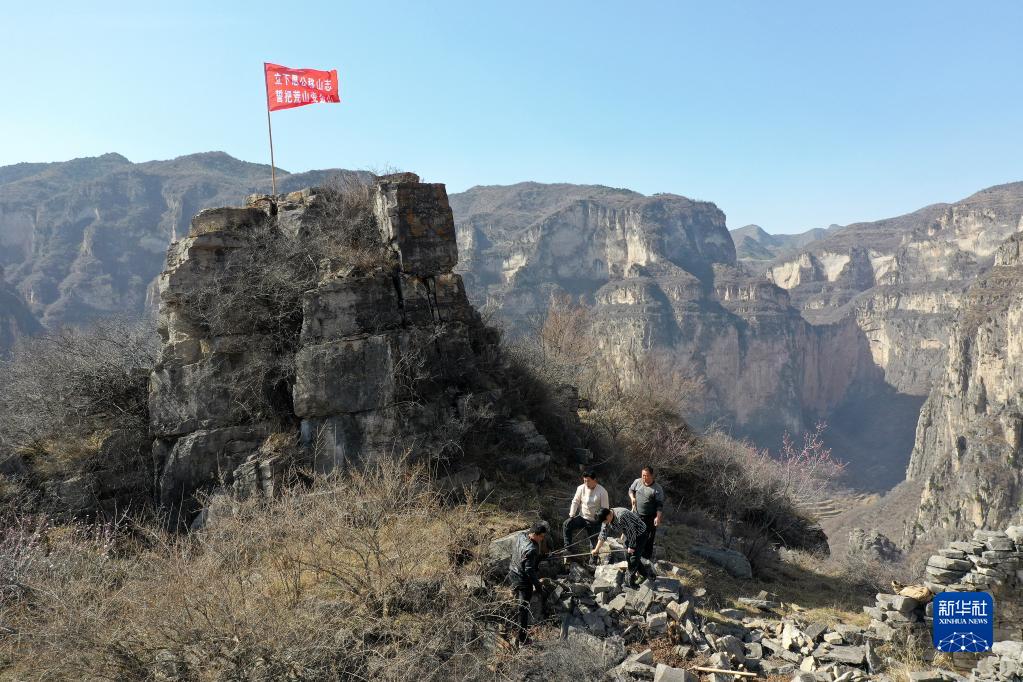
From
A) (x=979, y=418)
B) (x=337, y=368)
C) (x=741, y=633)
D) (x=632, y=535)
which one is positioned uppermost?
(x=337, y=368)

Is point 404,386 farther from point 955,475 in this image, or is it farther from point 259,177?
point 259,177

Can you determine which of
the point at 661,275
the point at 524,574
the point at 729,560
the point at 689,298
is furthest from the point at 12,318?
the point at 661,275

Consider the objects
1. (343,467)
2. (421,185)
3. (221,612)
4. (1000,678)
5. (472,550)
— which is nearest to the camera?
(221,612)

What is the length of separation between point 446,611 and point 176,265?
32.8ft

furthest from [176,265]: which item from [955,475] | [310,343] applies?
[955,475]

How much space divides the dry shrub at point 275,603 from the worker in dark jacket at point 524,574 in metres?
0.31

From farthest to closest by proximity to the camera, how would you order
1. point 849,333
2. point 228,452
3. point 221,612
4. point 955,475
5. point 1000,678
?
1. point 849,333
2. point 955,475
3. point 228,452
4. point 1000,678
5. point 221,612

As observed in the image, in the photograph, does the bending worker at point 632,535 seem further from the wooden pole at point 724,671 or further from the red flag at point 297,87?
the red flag at point 297,87

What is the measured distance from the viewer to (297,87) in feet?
53.4

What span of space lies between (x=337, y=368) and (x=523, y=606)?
609 centimetres

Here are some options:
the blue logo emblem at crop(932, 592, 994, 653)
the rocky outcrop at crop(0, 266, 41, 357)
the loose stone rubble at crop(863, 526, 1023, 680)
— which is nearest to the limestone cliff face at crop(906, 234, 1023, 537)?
the loose stone rubble at crop(863, 526, 1023, 680)

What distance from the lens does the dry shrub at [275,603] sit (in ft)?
24.5

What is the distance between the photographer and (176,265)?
14695 millimetres

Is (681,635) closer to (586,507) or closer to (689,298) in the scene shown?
(586,507)
